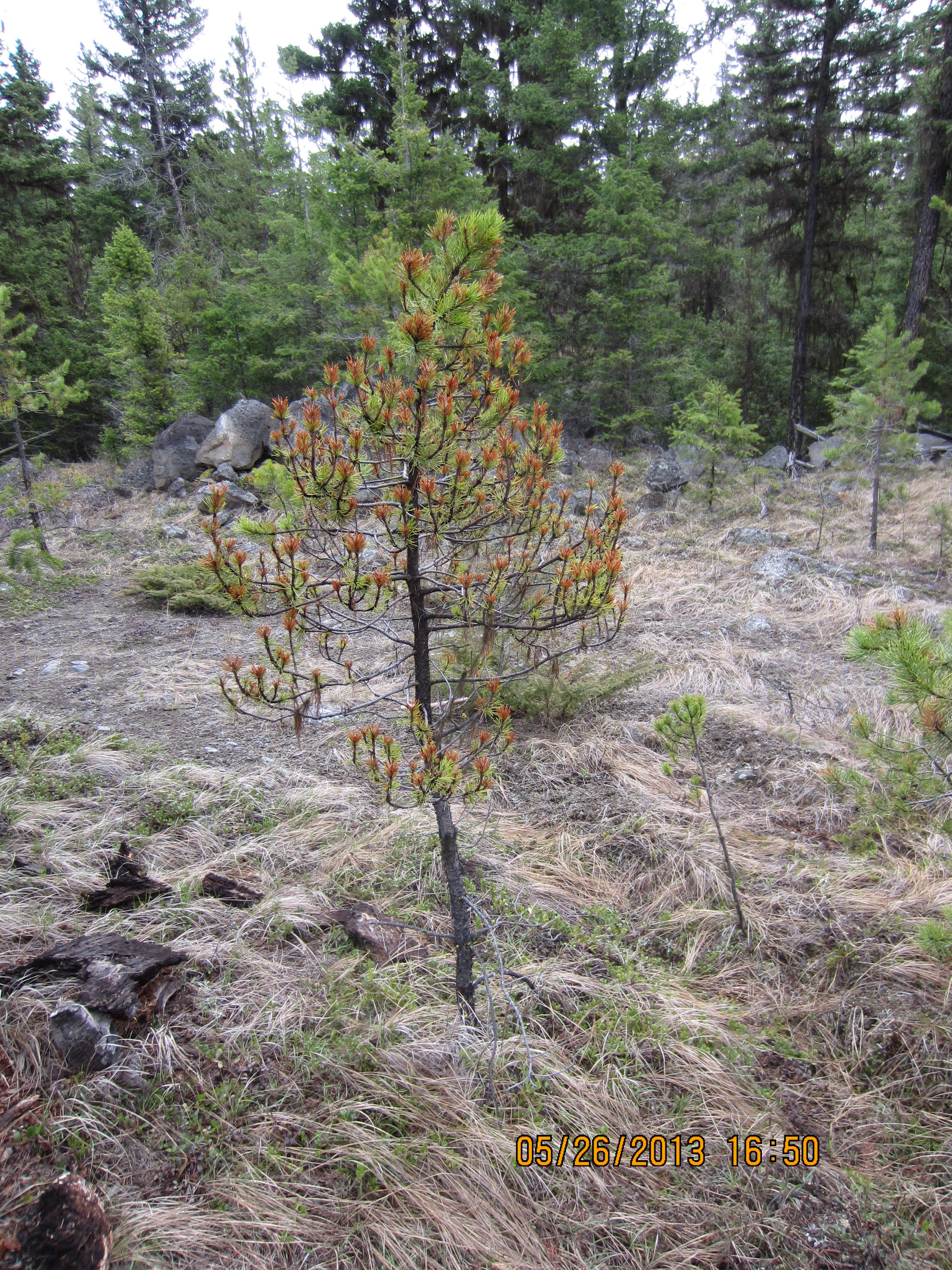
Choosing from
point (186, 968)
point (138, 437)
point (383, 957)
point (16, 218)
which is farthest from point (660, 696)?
point (16, 218)

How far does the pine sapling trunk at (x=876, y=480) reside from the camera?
340 inches

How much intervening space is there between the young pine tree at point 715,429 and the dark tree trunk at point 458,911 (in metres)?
8.57

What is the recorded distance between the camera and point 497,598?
6.87 ft

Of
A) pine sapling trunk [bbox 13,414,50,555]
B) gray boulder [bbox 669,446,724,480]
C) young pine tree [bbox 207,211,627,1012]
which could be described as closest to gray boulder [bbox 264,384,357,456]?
young pine tree [bbox 207,211,627,1012]

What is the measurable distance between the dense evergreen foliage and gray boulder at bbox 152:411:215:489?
1138 millimetres

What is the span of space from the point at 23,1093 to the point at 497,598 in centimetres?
209

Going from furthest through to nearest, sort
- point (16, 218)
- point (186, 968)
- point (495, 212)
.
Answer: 1. point (16, 218)
2. point (186, 968)
3. point (495, 212)

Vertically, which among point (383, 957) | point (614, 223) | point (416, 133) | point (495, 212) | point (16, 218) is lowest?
point (383, 957)

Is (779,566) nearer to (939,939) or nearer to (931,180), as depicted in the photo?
(939,939)

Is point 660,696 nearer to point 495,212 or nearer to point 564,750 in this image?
point 564,750

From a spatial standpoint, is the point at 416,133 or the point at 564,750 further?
the point at 416,133

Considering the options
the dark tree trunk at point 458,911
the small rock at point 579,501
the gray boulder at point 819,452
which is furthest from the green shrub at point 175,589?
the gray boulder at point 819,452

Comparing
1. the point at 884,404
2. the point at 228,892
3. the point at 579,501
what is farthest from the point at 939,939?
the point at 579,501

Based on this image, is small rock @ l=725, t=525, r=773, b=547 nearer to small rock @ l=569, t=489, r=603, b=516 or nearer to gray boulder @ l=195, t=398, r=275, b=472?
small rock @ l=569, t=489, r=603, b=516
